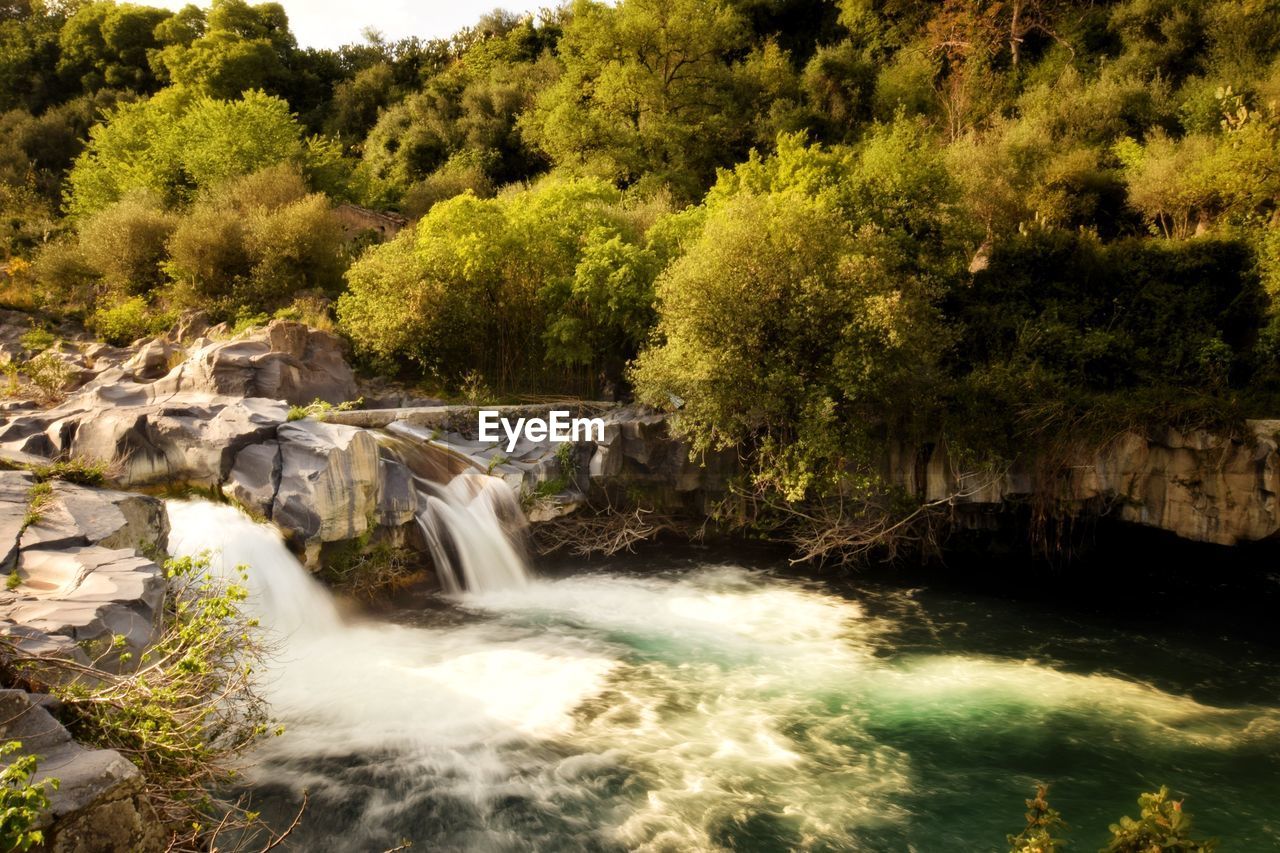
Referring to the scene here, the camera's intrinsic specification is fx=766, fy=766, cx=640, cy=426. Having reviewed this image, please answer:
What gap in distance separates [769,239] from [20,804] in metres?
13.1

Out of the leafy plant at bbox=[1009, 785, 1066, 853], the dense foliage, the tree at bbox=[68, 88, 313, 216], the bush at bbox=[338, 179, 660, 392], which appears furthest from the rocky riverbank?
the tree at bbox=[68, 88, 313, 216]

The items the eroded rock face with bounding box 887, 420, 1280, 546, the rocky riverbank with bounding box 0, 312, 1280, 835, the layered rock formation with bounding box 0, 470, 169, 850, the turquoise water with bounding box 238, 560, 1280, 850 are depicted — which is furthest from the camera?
the eroded rock face with bounding box 887, 420, 1280, 546

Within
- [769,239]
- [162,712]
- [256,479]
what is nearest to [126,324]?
[256,479]

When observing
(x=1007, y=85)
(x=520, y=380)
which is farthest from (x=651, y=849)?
(x=1007, y=85)

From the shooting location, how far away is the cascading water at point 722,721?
800 centimetres

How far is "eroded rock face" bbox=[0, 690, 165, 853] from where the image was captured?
4945 mm

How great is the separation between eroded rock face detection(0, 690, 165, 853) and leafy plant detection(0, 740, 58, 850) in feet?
0.52

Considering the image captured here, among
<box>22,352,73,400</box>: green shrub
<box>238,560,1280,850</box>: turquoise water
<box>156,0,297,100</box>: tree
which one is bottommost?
<box>238,560,1280,850</box>: turquoise water

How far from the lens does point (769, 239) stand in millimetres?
14633

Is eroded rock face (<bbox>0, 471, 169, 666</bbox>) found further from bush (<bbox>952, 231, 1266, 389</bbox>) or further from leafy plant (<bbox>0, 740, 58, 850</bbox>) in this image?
bush (<bbox>952, 231, 1266, 389</bbox>)

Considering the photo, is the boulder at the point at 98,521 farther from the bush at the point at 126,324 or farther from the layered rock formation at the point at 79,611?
the bush at the point at 126,324

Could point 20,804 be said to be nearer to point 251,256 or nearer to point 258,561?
point 258,561

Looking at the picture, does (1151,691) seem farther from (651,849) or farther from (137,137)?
(137,137)

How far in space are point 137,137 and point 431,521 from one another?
25324 millimetres
